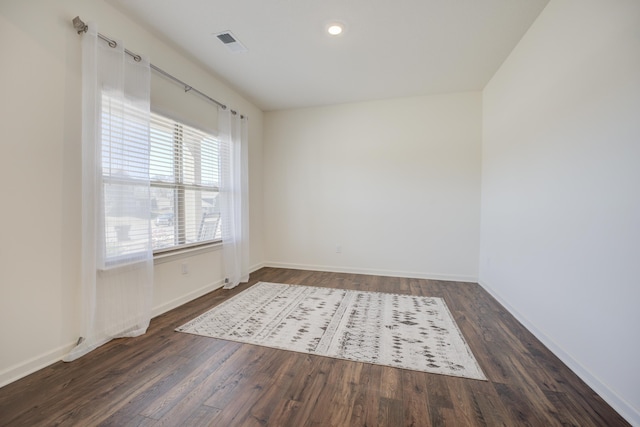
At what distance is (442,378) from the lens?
5.41ft

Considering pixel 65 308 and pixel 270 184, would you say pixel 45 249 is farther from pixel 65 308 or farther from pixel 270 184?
pixel 270 184

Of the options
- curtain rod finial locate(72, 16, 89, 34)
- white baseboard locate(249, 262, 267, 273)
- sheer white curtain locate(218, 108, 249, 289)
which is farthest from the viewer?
white baseboard locate(249, 262, 267, 273)

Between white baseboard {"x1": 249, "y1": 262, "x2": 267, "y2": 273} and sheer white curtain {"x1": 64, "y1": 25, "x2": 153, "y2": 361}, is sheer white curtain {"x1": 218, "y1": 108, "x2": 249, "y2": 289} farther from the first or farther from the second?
sheer white curtain {"x1": 64, "y1": 25, "x2": 153, "y2": 361}

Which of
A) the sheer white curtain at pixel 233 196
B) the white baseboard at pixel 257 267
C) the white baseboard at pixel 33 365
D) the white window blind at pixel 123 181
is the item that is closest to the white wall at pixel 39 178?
the white baseboard at pixel 33 365

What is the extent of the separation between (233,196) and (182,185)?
720 millimetres

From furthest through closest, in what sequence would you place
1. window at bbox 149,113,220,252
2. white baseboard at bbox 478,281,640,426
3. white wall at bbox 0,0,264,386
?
window at bbox 149,113,220,252
white wall at bbox 0,0,264,386
white baseboard at bbox 478,281,640,426

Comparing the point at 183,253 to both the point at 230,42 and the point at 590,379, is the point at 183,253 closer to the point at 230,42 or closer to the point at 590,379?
the point at 230,42

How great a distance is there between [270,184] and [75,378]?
339cm

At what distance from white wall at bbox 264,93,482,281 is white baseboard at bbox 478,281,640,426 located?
62.7 inches

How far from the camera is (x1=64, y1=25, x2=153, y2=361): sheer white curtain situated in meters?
1.86

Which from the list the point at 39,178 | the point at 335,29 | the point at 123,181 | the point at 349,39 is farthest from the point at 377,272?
the point at 39,178

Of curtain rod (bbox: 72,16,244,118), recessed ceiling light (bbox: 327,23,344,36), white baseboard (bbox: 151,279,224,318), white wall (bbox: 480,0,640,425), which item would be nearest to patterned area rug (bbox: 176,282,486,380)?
white baseboard (bbox: 151,279,224,318)

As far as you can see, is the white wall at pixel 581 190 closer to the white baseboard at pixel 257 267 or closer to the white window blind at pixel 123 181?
the white window blind at pixel 123 181

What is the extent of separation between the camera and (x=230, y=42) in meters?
2.55
